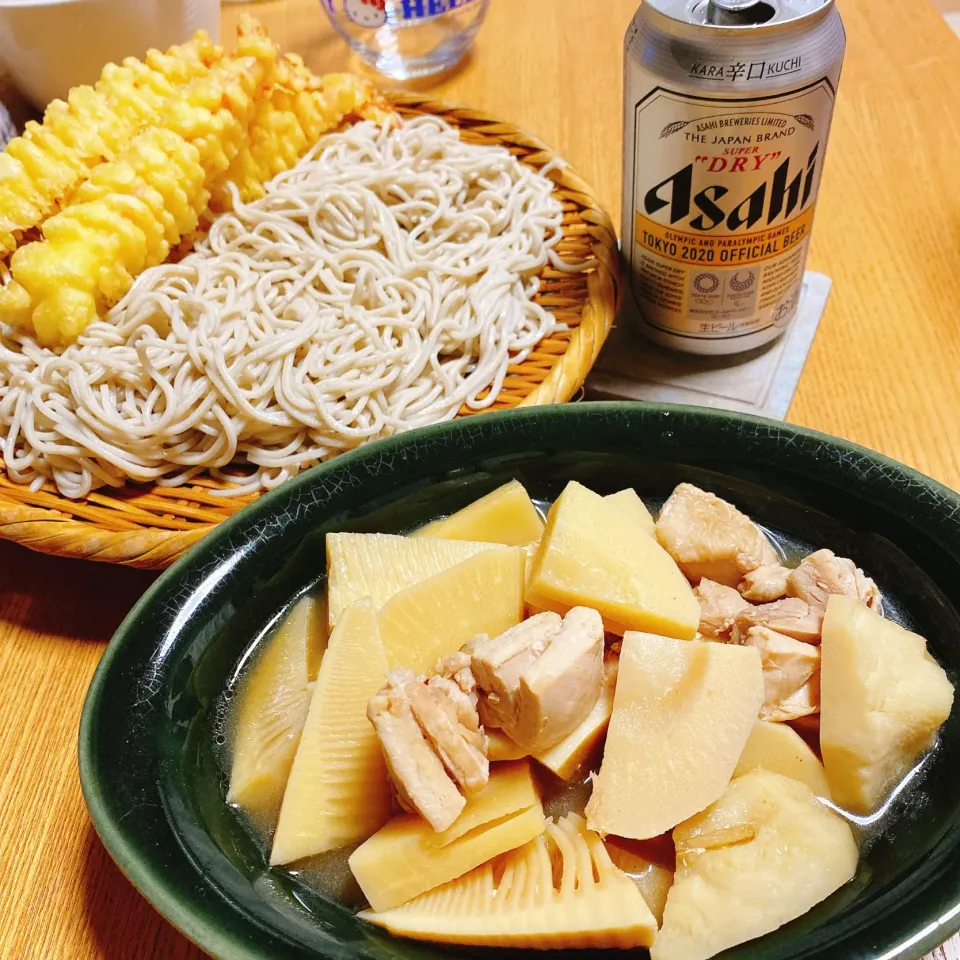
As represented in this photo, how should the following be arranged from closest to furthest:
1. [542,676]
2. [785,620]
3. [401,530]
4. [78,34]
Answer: [542,676]
[785,620]
[401,530]
[78,34]

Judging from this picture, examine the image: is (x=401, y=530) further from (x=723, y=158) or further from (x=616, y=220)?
(x=616, y=220)

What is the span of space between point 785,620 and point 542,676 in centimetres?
25

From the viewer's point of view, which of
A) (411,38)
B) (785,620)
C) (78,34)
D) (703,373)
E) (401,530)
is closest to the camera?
(785,620)

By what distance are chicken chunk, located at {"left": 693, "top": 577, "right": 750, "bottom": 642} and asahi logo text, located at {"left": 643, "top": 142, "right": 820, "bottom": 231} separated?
51cm

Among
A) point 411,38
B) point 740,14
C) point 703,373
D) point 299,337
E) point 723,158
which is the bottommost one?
point 703,373

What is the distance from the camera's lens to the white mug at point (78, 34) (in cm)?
145

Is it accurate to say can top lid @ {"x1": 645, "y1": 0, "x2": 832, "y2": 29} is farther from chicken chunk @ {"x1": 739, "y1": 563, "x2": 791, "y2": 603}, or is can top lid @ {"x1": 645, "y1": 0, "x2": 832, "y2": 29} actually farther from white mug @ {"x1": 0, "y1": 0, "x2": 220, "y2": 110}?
white mug @ {"x1": 0, "y1": 0, "x2": 220, "y2": 110}

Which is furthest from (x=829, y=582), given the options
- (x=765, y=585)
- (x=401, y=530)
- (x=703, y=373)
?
(x=703, y=373)

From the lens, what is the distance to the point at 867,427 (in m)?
1.19

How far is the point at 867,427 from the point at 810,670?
562 millimetres

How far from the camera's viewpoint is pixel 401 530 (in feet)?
3.05

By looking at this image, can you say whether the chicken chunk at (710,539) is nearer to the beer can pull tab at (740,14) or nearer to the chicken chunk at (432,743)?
the chicken chunk at (432,743)

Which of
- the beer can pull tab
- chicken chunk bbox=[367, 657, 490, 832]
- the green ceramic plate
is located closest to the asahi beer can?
the beer can pull tab

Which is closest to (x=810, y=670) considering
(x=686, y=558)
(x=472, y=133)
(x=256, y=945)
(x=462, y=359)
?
(x=686, y=558)
